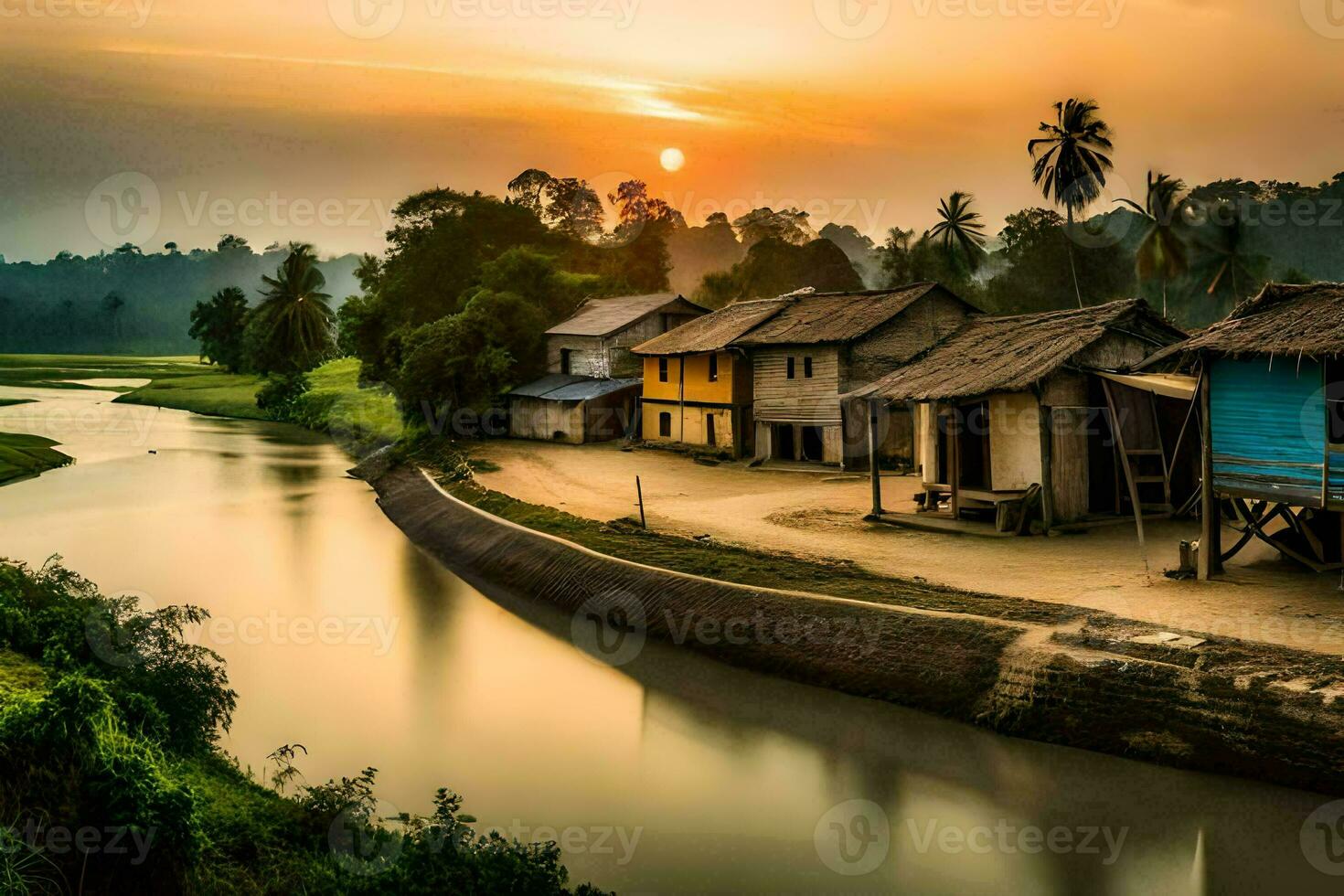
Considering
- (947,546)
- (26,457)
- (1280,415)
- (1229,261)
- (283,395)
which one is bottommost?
(947,546)

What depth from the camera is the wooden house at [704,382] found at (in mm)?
37719

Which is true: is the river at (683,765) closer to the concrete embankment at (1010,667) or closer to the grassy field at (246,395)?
the concrete embankment at (1010,667)

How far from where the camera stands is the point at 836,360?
34094 millimetres

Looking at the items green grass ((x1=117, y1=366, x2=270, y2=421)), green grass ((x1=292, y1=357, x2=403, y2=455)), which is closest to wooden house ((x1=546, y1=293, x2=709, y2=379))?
green grass ((x1=292, y1=357, x2=403, y2=455))

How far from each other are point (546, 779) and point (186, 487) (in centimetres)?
2917

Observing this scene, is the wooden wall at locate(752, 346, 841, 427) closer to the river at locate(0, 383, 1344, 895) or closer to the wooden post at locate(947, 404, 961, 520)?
the wooden post at locate(947, 404, 961, 520)

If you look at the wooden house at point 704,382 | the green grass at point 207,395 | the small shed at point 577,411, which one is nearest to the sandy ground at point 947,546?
the wooden house at point 704,382

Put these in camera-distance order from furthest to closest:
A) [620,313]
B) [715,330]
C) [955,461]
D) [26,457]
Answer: [620,313], [26,457], [715,330], [955,461]

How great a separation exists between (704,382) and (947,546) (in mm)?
18788

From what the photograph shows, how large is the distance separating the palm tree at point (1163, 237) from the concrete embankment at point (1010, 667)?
37.8m

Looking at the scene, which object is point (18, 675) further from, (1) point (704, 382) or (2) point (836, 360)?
(1) point (704, 382)

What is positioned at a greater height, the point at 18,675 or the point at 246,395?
the point at 246,395

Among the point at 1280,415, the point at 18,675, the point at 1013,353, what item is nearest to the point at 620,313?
the point at 1013,353

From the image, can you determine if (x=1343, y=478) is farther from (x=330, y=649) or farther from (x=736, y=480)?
(x=736, y=480)
